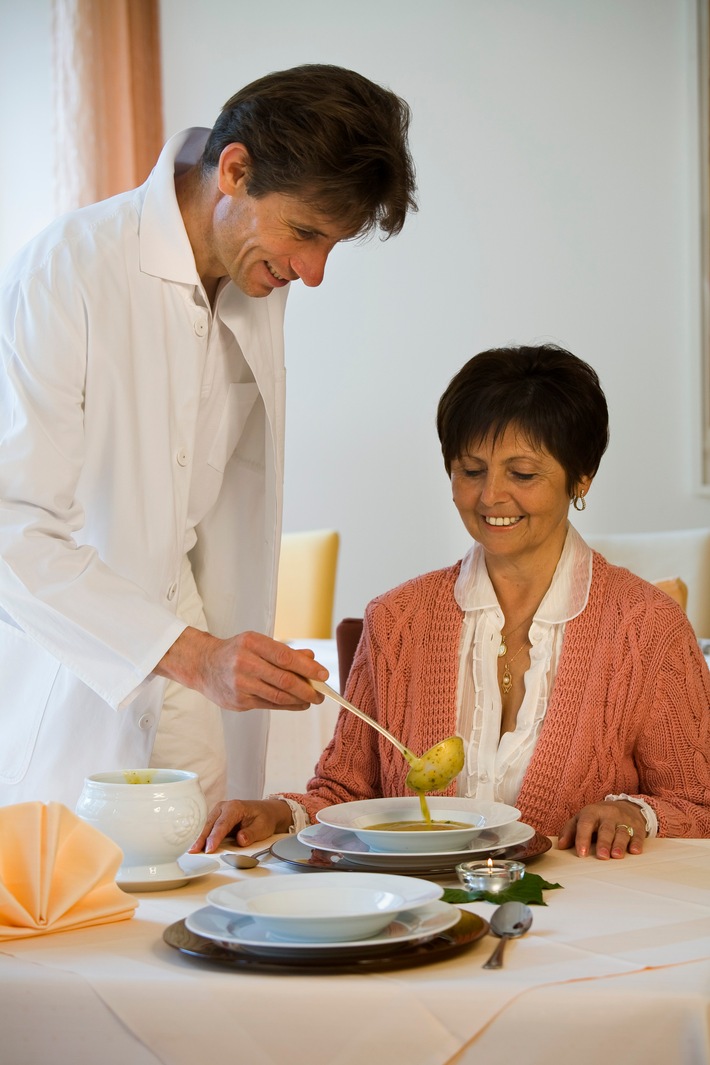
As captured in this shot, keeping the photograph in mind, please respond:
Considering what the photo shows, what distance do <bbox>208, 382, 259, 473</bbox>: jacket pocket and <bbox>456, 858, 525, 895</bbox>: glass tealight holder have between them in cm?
87

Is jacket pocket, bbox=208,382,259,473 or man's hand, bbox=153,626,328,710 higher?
jacket pocket, bbox=208,382,259,473

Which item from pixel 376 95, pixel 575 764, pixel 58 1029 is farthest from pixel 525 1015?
pixel 376 95

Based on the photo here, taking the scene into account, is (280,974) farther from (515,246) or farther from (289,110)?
Result: (515,246)

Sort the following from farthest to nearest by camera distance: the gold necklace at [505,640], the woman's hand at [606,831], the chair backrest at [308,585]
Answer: the chair backrest at [308,585] < the gold necklace at [505,640] < the woman's hand at [606,831]

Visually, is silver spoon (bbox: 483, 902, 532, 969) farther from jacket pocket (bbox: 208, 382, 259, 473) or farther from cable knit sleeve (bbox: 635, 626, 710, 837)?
jacket pocket (bbox: 208, 382, 259, 473)

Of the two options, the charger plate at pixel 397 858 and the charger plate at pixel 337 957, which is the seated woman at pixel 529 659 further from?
the charger plate at pixel 337 957

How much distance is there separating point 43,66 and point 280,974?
4.99m

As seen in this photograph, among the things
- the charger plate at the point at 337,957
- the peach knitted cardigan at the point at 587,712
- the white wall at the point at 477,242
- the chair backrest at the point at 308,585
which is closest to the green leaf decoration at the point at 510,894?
the charger plate at the point at 337,957

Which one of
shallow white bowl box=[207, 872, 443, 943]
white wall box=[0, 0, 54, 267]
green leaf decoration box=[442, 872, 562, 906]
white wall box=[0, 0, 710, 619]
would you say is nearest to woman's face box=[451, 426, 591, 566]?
green leaf decoration box=[442, 872, 562, 906]

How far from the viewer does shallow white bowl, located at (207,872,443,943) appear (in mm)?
868

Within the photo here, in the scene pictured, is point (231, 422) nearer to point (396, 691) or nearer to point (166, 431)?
point (166, 431)

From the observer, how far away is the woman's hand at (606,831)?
1.25 m

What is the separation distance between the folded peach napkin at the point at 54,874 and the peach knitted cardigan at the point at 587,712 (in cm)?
55

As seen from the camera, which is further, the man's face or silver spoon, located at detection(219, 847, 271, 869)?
the man's face
